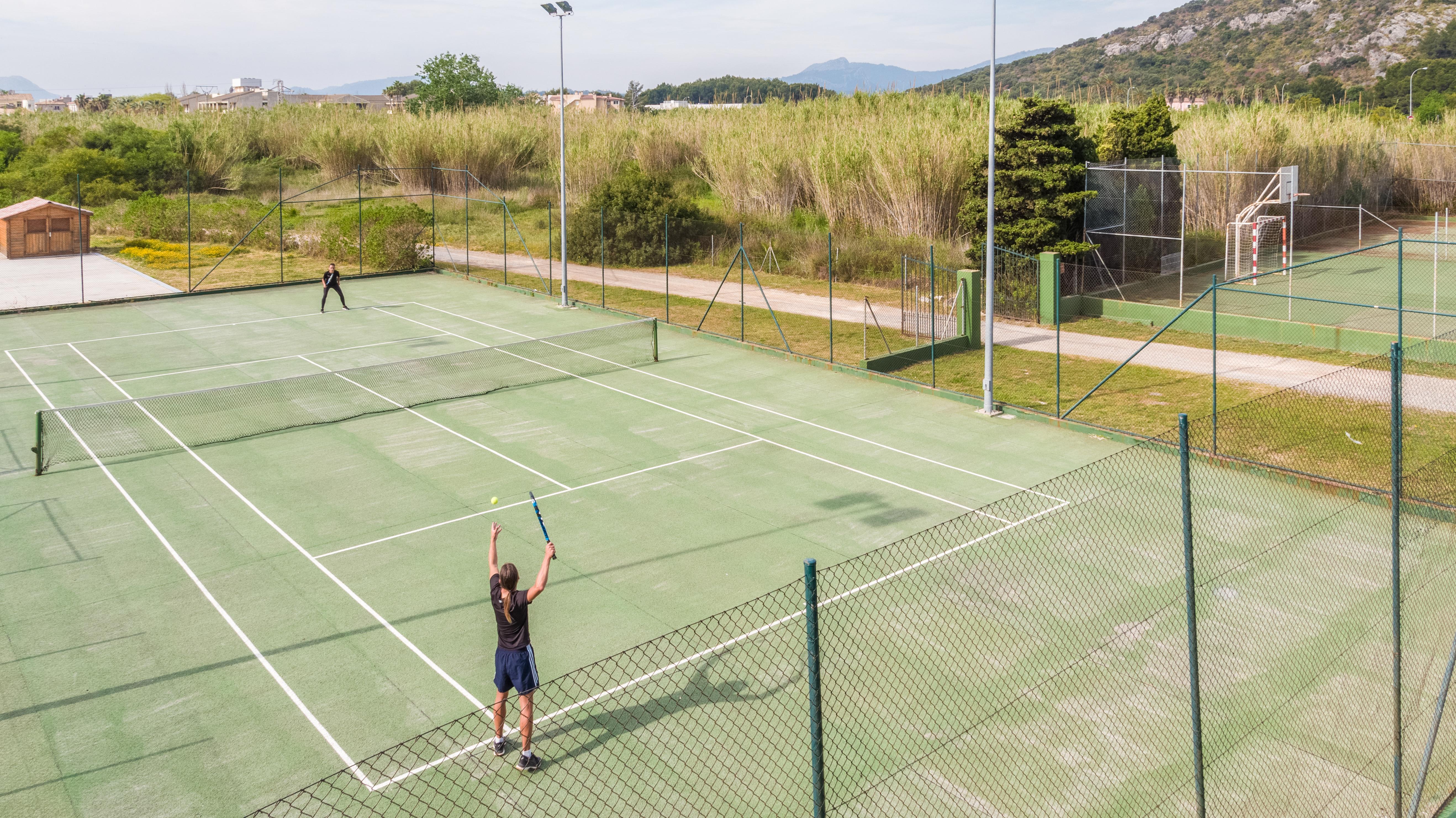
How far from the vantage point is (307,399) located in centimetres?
2156

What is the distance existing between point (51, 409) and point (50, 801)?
12643 millimetres

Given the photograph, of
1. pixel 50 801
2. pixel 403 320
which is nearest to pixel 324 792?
pixel 50 801

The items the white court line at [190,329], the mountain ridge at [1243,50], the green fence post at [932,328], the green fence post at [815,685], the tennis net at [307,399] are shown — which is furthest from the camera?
the mountain ridge at [1243,50]

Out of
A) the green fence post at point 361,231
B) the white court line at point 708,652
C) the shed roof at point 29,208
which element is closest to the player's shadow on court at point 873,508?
the white court line at point 708,652

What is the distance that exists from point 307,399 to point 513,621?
14322mm

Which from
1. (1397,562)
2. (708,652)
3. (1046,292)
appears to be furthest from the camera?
(1046,292)

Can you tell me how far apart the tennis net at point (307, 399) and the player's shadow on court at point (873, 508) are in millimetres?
9442

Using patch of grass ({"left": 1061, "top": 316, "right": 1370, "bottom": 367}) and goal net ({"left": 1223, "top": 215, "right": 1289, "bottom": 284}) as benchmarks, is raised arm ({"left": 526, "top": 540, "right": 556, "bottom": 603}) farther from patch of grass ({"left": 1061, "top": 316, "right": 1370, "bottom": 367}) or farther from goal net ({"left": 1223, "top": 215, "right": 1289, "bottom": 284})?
goal net ({"left": 1223, "top": 215, "right": 1289, "bottom": 284})

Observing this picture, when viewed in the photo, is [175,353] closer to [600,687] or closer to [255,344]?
[255,344]

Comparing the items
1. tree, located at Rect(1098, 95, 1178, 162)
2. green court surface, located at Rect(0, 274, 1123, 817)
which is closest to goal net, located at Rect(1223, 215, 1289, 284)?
tree, located at Rect(1098, 95, 1178, 162)

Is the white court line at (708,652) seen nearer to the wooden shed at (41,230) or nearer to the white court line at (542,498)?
the white court line at (542,498)

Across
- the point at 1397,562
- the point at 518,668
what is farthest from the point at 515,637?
the point at 1397,562

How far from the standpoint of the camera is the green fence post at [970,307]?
25562 mm

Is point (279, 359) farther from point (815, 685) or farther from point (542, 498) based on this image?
point (815, 685)
